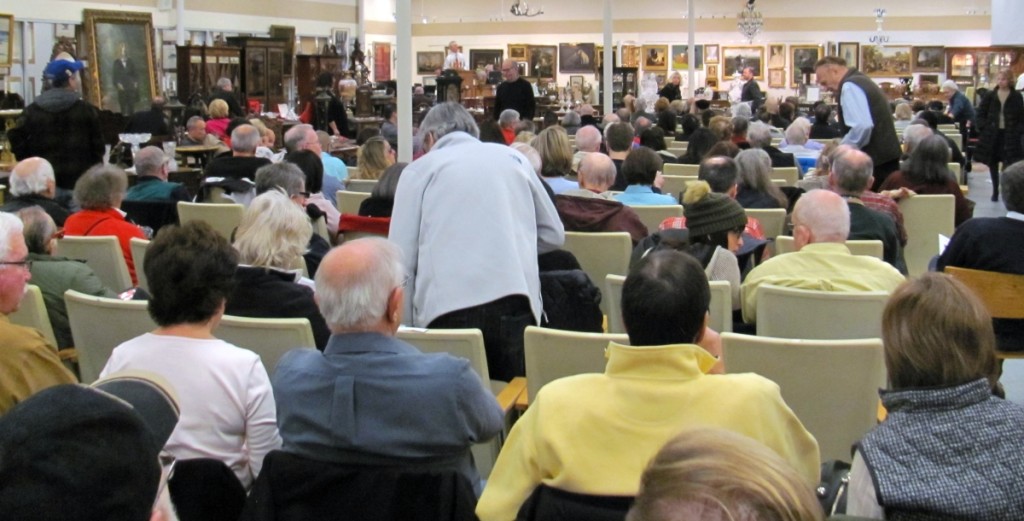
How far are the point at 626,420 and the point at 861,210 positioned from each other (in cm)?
375

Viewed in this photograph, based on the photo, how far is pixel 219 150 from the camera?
11766 mm

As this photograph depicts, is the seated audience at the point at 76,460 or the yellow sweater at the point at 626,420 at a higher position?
the seated audience at the point at 76,460

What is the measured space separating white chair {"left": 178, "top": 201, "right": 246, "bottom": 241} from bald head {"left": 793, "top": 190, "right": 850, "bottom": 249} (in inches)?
135

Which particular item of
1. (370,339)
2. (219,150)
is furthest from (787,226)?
(219,150)

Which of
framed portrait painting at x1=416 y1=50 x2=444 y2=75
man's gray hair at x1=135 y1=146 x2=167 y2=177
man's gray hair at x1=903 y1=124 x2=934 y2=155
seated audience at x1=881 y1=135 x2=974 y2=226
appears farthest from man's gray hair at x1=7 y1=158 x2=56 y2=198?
framed portrait painting at x1=416 y1=50 x2=444 y2=75

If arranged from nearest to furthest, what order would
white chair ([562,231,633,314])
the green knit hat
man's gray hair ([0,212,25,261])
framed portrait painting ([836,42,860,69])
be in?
man's gray hair ([0,212,25,261]) → the green knit hat → white chair ([562,231,633,314]) → framed portrait painting ([836,42,860,69])

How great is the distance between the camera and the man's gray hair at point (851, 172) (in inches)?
232

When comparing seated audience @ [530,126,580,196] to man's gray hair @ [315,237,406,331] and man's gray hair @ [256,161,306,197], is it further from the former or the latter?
man's gray hair @ [315,237,406,331]

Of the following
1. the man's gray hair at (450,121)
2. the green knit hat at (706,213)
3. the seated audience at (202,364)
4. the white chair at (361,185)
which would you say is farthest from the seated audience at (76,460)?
the white chair at (361,185)

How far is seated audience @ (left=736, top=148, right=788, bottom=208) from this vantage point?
262 inches

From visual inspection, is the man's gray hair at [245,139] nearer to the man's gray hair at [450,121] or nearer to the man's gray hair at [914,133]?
the man's gray hair at [450,121]

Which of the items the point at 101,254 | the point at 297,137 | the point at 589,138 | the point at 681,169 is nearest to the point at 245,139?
the point at 297,137

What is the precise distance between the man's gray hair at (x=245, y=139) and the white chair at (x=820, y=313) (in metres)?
4.65

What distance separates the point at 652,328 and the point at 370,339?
688mm
